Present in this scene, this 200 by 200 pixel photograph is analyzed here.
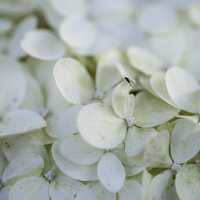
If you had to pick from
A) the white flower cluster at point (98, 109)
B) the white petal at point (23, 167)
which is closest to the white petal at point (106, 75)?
the white flower cluster at point (98, 109)

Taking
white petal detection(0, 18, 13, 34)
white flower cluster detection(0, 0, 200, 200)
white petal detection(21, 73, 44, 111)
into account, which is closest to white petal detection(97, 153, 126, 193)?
white flower cluster detection(0, 0, 200, 200)

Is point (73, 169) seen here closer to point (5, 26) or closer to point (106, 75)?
point (106, 75)

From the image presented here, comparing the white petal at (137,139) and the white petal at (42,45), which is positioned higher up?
the white petal at (137,139)

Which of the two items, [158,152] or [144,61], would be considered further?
[144,61]

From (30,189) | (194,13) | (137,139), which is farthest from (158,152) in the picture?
(194,13)

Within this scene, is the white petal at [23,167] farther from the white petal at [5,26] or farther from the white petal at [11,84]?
the white petal at [5,26]

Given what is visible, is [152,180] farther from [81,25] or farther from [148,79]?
[81,25]

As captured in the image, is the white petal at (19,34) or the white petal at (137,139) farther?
the white petal at (19,34)
